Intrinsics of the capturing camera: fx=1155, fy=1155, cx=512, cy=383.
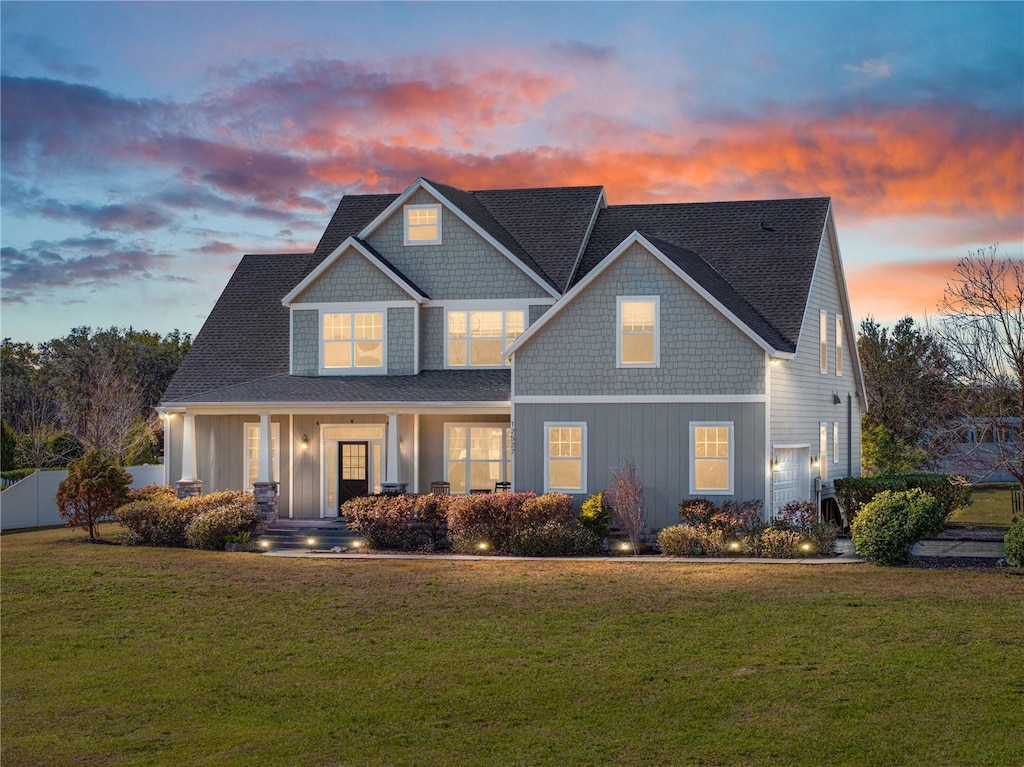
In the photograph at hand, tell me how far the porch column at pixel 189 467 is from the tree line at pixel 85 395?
394 inches

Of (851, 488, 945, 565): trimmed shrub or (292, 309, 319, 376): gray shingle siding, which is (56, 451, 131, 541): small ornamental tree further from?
(851, 488, 945, 565): trimmed shrub

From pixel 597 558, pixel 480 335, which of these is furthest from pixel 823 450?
pixel 480 335

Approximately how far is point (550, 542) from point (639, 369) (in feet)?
14.8

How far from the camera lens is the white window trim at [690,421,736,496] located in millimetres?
25734

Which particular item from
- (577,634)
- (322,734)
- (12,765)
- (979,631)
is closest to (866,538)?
(979,631)

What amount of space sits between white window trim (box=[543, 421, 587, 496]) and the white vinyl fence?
14.8 m

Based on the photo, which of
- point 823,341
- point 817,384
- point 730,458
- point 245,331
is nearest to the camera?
point 730,458

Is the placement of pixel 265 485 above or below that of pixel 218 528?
above

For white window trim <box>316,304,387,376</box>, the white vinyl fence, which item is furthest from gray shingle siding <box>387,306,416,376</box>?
the white vinyl fence

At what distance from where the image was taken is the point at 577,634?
52.1ft

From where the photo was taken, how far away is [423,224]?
103 feet

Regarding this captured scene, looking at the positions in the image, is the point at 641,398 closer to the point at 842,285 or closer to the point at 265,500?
the point at 842,285

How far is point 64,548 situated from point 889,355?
3726 centimetres

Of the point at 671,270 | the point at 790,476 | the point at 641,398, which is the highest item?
the point at 671,270
